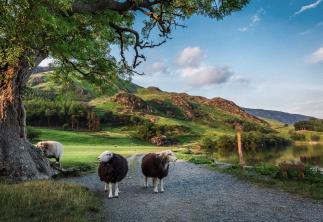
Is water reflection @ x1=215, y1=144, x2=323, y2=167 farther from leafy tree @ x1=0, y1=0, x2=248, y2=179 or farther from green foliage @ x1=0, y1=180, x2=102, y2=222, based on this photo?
green foliage @ x1=0, y1=180, x2=102, y2=222

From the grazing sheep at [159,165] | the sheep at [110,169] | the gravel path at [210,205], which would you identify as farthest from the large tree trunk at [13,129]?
the grazing sheep at [159,165]

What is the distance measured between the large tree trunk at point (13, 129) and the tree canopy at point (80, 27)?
832mm

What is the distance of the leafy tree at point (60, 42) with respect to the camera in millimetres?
10539

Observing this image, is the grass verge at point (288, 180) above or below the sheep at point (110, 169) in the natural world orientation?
below

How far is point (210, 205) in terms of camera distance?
582 inches

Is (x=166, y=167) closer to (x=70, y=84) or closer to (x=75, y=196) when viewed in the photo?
(x=75, y=196)

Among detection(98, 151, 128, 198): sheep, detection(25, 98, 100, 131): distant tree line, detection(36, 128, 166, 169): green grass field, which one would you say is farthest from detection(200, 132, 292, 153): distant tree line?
detection(98, 151, 128, 198): sheep

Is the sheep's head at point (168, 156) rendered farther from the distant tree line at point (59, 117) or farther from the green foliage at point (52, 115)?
the green foliage at point (52, 115)

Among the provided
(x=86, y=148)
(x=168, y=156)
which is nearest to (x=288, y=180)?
(x=168, y=156)

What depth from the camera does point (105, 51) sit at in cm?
2608

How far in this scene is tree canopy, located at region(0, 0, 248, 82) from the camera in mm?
10102

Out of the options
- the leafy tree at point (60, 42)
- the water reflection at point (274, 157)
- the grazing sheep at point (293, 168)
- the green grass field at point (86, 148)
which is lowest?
the water reflection at point (274, 157)

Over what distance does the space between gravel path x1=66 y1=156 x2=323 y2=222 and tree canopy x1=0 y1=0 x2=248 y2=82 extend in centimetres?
692

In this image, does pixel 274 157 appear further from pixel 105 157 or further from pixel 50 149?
pixel 105 157
